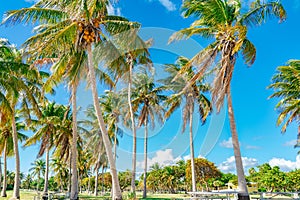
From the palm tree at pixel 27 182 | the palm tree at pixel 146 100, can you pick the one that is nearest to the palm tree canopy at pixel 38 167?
the palm tree at pixel 27 182

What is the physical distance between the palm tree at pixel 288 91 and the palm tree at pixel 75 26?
982 centimetres

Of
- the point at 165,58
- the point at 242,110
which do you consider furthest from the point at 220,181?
the point at 165,58

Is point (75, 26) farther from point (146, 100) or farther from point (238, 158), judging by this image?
point (146, 100)

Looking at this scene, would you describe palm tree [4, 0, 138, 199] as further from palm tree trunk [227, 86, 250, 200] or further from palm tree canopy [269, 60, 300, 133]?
palm tree canopy [269, 60, 300, 133]

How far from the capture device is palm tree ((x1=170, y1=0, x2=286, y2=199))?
475 inches

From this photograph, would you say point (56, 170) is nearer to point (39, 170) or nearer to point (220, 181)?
point (39, 170)

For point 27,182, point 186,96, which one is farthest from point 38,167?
point 186,96

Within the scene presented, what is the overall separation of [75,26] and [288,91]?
13.2 meters

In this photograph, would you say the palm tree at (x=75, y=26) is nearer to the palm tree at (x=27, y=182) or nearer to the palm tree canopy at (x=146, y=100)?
the palm tree canopy at (x=146, y=100)

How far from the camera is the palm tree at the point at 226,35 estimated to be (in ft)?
39.6

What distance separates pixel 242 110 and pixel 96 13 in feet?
49.8

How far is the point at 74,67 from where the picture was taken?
43.6ft

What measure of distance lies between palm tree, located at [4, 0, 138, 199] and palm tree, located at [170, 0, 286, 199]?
9.86 feet

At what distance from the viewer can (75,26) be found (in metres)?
11.5
